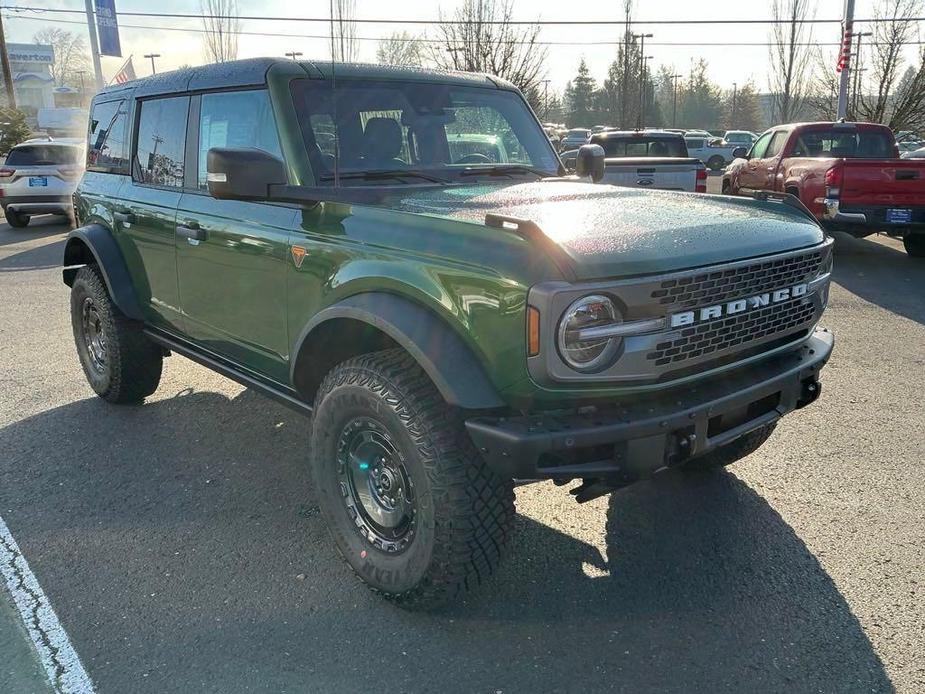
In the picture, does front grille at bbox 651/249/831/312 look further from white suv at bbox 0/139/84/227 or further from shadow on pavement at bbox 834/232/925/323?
white suv at bbox 0/139/84/227

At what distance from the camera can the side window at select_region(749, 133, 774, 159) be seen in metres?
12.5

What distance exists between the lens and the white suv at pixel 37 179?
14695 mm

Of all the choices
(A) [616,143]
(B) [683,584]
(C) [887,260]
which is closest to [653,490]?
(B) [683,584]

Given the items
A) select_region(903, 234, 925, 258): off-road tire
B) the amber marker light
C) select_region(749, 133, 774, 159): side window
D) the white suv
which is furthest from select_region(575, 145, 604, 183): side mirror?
the white suv

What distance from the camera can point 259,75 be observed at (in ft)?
11.5

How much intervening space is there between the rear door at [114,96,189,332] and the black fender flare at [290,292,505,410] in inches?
71.6

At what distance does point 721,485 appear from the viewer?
152 inches

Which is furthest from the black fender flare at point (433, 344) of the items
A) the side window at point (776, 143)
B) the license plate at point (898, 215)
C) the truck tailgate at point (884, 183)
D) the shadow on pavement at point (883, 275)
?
the side window at point (776, 143)

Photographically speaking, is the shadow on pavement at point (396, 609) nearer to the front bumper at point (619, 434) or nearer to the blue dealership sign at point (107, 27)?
the front bumper at point (619, 434)

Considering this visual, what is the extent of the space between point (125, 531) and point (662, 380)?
2.47m

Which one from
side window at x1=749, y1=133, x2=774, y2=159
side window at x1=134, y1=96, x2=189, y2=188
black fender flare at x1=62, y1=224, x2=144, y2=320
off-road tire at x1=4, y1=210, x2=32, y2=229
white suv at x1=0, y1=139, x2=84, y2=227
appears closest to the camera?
side window at x1=134, y1=96, x2=189, y2=188

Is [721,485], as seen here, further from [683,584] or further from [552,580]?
[552,580]

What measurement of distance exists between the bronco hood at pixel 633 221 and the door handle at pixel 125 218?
211 cm

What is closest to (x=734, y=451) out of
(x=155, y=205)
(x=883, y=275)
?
(x=155, y=205)
